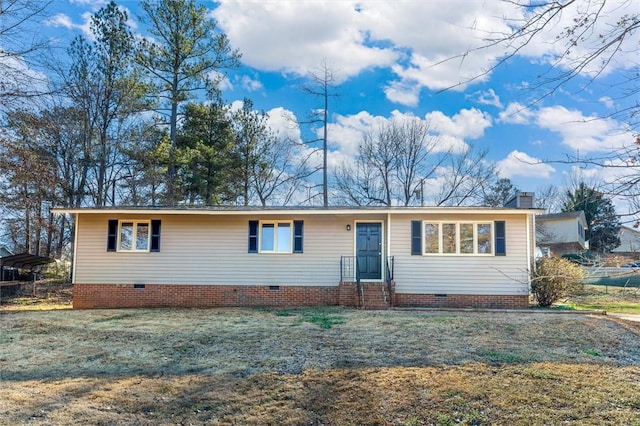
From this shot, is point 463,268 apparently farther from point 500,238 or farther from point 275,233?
point 275,233

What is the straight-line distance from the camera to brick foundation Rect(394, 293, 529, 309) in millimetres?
12453

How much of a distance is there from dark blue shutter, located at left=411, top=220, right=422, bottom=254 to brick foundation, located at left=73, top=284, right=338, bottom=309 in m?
2.54

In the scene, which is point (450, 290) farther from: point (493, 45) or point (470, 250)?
point (493, 45)

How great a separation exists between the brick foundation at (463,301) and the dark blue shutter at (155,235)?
7125mm

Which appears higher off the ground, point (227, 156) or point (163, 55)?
point (163, 55)

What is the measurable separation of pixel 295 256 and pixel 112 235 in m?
5.50

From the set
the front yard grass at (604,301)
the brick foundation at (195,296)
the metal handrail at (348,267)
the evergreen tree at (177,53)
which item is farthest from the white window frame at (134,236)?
the front yard grass at (604,301)

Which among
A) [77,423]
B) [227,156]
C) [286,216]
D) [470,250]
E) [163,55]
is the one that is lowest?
[77,423]

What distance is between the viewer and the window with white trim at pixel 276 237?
13.1 metres

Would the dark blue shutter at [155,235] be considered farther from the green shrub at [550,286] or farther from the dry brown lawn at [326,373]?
Result: the green shrub at [550,286]

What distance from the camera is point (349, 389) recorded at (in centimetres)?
538

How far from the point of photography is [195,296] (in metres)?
13.1

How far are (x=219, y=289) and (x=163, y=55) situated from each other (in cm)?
1197

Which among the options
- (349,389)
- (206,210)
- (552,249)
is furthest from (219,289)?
(552,249)
